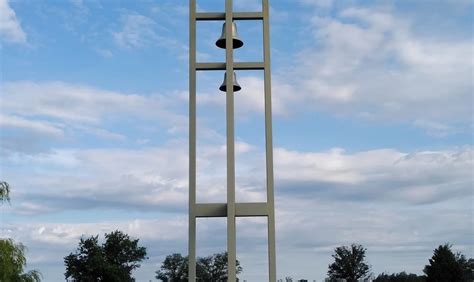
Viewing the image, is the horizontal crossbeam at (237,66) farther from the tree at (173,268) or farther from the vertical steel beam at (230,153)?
the tree at (173,268)

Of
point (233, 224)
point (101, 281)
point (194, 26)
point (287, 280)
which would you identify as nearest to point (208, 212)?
point (233, 224)

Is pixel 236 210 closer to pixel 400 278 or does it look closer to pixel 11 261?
pixel 11 261

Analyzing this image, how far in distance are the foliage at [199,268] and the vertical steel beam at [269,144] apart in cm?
3949

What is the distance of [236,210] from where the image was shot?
41.5 feet

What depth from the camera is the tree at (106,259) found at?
42994 mm

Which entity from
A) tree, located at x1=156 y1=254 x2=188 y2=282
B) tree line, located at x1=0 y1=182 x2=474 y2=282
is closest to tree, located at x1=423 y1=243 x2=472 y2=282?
tree line, located at x1=0 y1=182 x2=474 y2=282

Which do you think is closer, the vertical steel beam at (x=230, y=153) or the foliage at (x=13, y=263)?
the vertical steel beam at (x=230, y=153)

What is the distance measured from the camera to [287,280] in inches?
1863

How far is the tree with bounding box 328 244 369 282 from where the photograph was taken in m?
44.9

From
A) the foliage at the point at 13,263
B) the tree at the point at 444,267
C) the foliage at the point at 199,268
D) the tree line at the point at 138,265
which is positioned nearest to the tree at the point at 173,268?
the foliage at the point at 199,268

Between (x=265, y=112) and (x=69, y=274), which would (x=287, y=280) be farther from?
(x=265, y=112)

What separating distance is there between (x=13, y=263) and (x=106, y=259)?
93.4ft

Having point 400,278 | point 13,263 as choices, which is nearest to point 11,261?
point 13,263

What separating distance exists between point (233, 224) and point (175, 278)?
173 feet
